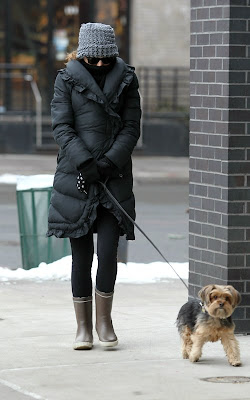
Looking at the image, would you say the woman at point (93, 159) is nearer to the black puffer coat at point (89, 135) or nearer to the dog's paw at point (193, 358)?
the black puffer coat at point (89, 135)

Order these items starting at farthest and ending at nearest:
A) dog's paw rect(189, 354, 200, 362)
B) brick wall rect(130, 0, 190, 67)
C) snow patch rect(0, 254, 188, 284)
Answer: brick wall rect(130, 0, 190, 67) → snow patch rect(0, 254, 188, 284) → dog's paw rect(189, 354, 200, 362)

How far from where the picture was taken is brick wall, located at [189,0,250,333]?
7691mm

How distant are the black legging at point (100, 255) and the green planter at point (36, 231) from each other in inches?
125

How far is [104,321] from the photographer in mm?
7477

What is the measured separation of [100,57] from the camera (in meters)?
7.29

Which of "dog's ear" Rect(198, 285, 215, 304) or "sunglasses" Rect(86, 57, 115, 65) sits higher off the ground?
"sunglasses" Rect(86, 57, 115, 65)

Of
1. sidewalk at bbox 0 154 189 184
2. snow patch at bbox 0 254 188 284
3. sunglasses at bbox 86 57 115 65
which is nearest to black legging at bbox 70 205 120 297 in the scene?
sunglasses at bbox 86 57 115 65

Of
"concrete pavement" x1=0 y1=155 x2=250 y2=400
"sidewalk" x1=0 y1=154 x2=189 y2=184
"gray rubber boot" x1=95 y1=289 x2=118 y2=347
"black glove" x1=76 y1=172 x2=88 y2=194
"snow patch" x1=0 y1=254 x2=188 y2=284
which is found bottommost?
"sidewalk" x1=0 y1=154 x2=189 y2=184

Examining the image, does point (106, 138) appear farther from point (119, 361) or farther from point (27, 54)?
point (27, 54)

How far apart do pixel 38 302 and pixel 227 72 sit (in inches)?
98.3

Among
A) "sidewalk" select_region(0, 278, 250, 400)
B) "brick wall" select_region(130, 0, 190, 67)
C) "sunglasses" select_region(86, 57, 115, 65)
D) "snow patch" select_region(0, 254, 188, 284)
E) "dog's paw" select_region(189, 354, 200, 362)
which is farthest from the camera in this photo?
"brick wall" select_region(130, 0, 190, 67)

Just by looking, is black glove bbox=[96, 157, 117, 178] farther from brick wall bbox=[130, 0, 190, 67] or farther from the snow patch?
brick wall bbox=[130, 0, 190, 67]

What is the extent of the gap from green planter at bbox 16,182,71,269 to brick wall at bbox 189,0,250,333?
9.52 feet

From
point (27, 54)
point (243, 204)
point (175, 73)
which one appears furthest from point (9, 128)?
point (243, 204)
